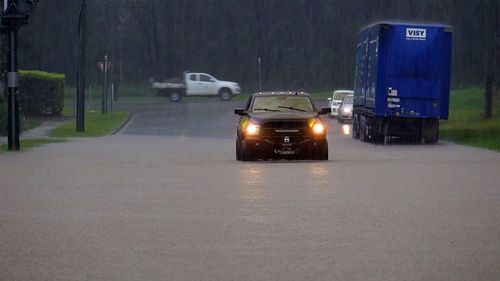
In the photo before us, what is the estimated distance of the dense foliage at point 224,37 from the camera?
105m

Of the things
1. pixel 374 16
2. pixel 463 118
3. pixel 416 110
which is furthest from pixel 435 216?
pixel 374 16

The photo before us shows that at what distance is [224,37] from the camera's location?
11112cm

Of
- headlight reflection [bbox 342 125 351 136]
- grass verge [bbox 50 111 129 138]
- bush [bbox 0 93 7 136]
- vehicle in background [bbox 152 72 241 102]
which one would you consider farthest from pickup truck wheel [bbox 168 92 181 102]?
bush [bbox 0 93 7 136]

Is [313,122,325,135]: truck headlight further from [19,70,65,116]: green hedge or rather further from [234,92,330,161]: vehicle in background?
[19,70,65,116]: green hedge

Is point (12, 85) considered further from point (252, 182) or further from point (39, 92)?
point (39, 92)

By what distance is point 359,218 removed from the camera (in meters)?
14.7

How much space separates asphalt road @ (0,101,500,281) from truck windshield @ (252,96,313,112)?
1.68 m

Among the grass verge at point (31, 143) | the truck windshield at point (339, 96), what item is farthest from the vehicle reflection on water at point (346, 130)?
the grass verge at point (31, 143)

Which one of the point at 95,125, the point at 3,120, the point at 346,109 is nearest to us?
the point at 3,120

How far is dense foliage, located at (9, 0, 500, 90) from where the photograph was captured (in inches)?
4122

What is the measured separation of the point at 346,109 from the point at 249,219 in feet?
140

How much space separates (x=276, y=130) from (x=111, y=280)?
57.1ft

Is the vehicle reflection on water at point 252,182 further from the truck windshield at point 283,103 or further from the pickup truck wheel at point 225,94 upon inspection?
the pickup truck wheel at point 225,94

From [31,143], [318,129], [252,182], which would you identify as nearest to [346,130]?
[31,143]
